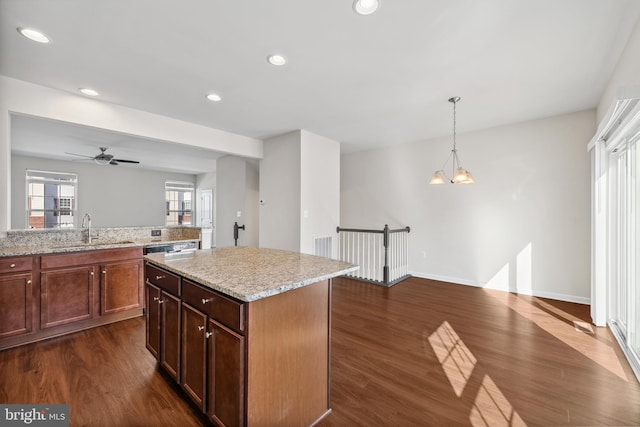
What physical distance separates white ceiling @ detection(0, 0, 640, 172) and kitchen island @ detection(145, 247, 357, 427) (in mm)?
1757

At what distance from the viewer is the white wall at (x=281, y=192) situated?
4.47m

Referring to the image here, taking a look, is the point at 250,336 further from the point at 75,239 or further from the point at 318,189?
the point at 318,189

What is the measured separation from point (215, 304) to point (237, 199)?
4.94 meters

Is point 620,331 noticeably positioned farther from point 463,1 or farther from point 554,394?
point 463,1

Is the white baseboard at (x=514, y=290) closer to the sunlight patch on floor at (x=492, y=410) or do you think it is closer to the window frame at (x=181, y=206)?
the sunlight patch on floor at (x=492, y=410)

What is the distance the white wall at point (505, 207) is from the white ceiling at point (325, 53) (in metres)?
0.61

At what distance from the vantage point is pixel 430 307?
3.53 meters

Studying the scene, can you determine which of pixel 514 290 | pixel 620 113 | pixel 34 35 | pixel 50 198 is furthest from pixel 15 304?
pixel 50 198

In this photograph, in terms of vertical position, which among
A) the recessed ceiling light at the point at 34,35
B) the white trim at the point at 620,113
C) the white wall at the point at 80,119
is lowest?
the white trim at the point at 620,113

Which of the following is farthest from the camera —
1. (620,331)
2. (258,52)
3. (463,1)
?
(620,331)

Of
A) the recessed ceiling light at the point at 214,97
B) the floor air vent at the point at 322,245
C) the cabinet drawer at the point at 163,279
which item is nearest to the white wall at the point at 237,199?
the floor air vent at the point at 322,245

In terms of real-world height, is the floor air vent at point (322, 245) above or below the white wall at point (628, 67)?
below

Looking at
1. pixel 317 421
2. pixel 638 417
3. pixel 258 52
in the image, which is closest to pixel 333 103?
pixel 258 52

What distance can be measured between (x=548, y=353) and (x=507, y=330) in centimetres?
46
